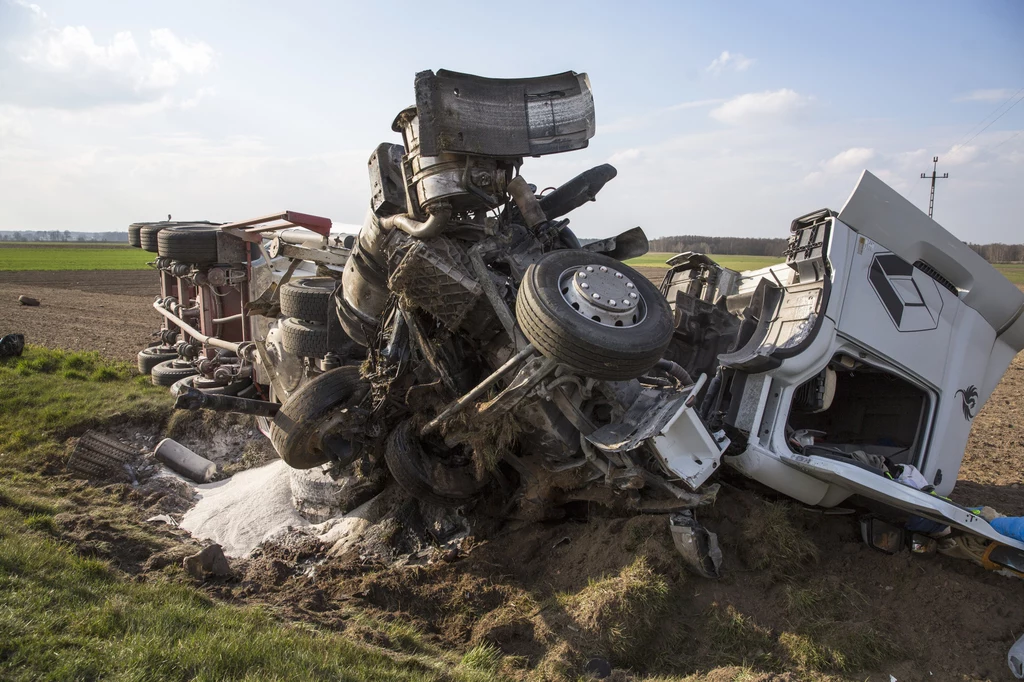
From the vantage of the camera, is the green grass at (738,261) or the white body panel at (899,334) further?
the green grass at (738,261)

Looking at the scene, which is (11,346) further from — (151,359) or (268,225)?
(268,225)

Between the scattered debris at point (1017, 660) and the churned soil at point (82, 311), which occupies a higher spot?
the churned soil at point (82, 311)

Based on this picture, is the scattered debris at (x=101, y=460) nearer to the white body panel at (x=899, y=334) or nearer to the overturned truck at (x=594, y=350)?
the overturned truck at (x=594, y=350)

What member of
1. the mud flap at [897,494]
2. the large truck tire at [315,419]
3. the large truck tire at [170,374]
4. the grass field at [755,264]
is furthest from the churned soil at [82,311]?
the grass field at [755,264]

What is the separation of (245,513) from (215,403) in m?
1.26

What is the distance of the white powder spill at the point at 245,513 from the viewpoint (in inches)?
204

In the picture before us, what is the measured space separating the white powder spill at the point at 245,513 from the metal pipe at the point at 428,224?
258cm

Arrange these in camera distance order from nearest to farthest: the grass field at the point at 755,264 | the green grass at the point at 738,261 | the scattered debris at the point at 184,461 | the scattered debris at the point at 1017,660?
the scattered debris at the point at 1017,660 < the scattered debris at the point at 184,461 < the grass field at the point at 755,264 < the green grass at the point at 738,261

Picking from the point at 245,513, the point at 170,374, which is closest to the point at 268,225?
the point at 170,374

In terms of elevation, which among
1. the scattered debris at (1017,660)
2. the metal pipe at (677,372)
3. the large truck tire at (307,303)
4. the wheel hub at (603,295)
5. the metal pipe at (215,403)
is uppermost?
the wheel hub at (603,295)

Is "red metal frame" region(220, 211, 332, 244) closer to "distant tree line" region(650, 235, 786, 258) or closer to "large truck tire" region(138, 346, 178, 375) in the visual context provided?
"large truck tire" region(138, 346, 178, 375)

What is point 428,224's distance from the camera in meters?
4.00

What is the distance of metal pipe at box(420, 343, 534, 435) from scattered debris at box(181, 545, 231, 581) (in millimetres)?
1476

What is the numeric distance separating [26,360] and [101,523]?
5500 millimetres
